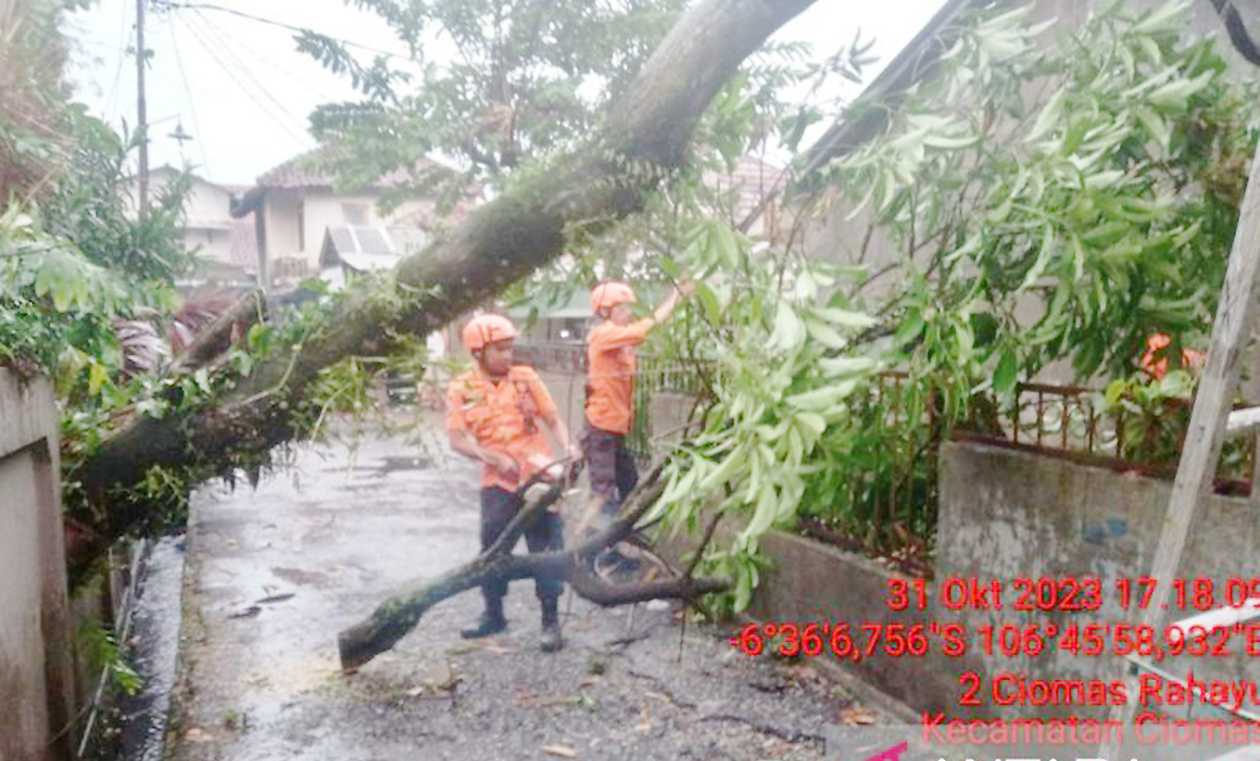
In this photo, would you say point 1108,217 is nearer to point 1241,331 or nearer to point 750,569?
point 1241,331

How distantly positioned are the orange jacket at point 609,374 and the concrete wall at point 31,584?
134 inches

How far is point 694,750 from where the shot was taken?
4.22m

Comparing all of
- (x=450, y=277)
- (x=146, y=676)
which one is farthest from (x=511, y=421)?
(x=146, y=676)

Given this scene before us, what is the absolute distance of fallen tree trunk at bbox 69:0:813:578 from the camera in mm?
3555

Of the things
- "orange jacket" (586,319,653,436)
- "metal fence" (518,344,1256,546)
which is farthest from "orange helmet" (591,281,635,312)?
"metal fence" (518,344,1256,546)

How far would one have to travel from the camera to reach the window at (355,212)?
29469 millimetres

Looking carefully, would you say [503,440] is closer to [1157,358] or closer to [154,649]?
[154,649]

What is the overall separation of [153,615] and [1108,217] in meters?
6.56

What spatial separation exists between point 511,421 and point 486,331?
61 centimetres

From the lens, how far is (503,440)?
575cm

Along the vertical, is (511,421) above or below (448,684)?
above

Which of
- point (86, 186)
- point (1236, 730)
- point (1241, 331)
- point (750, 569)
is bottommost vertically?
point (1236, 730)

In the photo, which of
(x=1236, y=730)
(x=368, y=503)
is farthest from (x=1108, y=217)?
(x=368, y=503)
